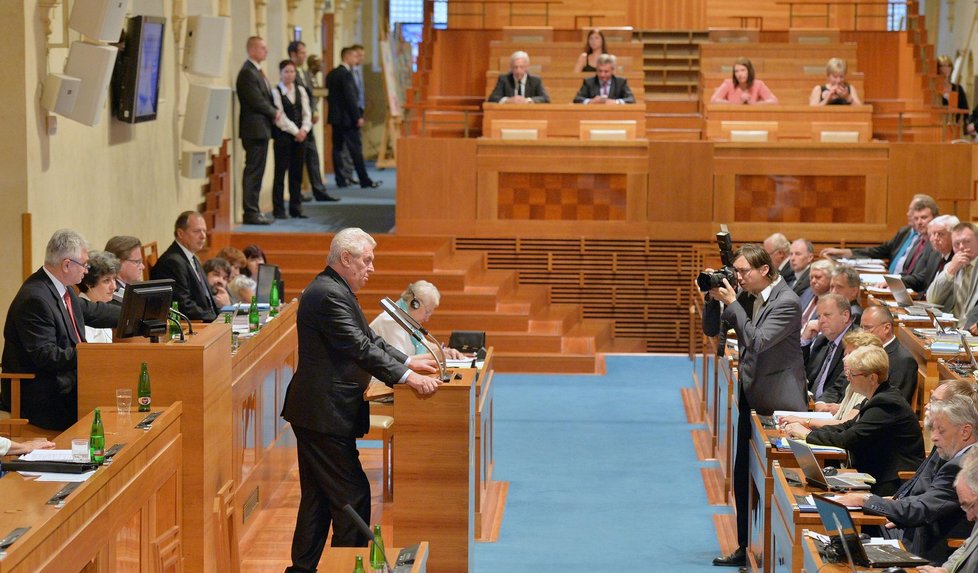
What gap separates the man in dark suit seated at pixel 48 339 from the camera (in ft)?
19.2

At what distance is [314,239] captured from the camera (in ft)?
38.2

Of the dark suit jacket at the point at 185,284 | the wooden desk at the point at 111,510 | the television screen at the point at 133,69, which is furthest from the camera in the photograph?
the television screen at the point at 133,69

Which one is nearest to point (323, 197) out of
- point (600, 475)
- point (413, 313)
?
point (600, 475)

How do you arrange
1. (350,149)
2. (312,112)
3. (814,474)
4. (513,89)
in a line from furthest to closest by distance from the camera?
1. (350,149)
2. (312,112)
3. (513,89)
4. (814,474)

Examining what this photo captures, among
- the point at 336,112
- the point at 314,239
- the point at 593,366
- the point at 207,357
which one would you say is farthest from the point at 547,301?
the point at 207,357

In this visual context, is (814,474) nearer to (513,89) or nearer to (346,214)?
(513,89)

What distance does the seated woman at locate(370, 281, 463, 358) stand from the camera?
7160 mm

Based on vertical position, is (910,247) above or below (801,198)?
below

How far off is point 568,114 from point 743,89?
1628mm

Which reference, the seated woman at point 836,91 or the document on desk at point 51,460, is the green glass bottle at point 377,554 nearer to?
the document on desk at point 51,460

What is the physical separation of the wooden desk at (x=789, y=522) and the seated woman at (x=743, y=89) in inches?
306

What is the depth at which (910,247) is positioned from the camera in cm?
989

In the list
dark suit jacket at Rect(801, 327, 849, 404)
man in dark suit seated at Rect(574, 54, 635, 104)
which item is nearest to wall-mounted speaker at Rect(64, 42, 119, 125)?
dark suit jacket at Rect(801, 327, 849, 404)

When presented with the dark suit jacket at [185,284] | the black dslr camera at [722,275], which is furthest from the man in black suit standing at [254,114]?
the black dslr camera at [722,275]
